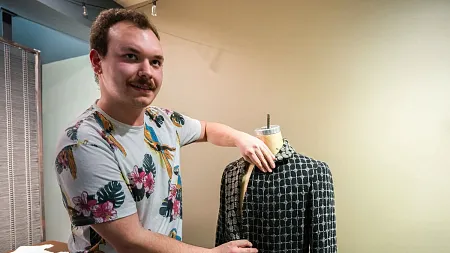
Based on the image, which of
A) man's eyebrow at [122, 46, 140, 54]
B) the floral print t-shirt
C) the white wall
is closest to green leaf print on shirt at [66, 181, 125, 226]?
the floral print t-shirt

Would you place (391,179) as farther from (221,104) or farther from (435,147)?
(221,104)

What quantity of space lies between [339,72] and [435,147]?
67cm

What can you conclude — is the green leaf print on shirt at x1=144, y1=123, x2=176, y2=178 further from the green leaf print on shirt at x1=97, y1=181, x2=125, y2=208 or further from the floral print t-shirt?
the green leaf print on shirt at x1=97, y1=181, x2=125, y2=208

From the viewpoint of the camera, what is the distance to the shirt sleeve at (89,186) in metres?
1.01

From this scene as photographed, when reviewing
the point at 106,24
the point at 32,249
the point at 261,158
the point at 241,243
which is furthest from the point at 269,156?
the point at 32,249

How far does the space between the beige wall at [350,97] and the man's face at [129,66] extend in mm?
1084

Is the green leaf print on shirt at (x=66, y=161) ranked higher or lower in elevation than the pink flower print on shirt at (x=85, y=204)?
higher

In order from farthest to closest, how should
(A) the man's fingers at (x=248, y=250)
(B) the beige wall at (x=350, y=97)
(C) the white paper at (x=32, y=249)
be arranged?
(C) the white paper at (x=32, y=249), (B) the beige wall at (x=350, y=97), (A) the man's fingers at (x=248, y=250)

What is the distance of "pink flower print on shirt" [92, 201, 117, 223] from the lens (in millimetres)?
1017

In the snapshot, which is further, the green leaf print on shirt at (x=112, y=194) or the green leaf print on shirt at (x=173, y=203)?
the green leaf print on shirt at (x=173, y=203)

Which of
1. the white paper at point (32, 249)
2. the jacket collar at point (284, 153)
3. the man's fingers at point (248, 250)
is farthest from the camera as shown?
the white paper at point (32, 249)

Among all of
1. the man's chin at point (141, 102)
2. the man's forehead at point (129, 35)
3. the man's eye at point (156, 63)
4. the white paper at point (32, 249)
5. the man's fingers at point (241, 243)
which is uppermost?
the man's forehead at point (129, 35)

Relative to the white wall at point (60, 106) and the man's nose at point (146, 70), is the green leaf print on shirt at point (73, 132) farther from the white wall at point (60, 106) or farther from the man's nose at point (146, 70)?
the white wall at point (60, 106)

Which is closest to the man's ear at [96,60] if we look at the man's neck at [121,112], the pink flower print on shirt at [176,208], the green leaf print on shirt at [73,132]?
the man's neck at [121,112]
